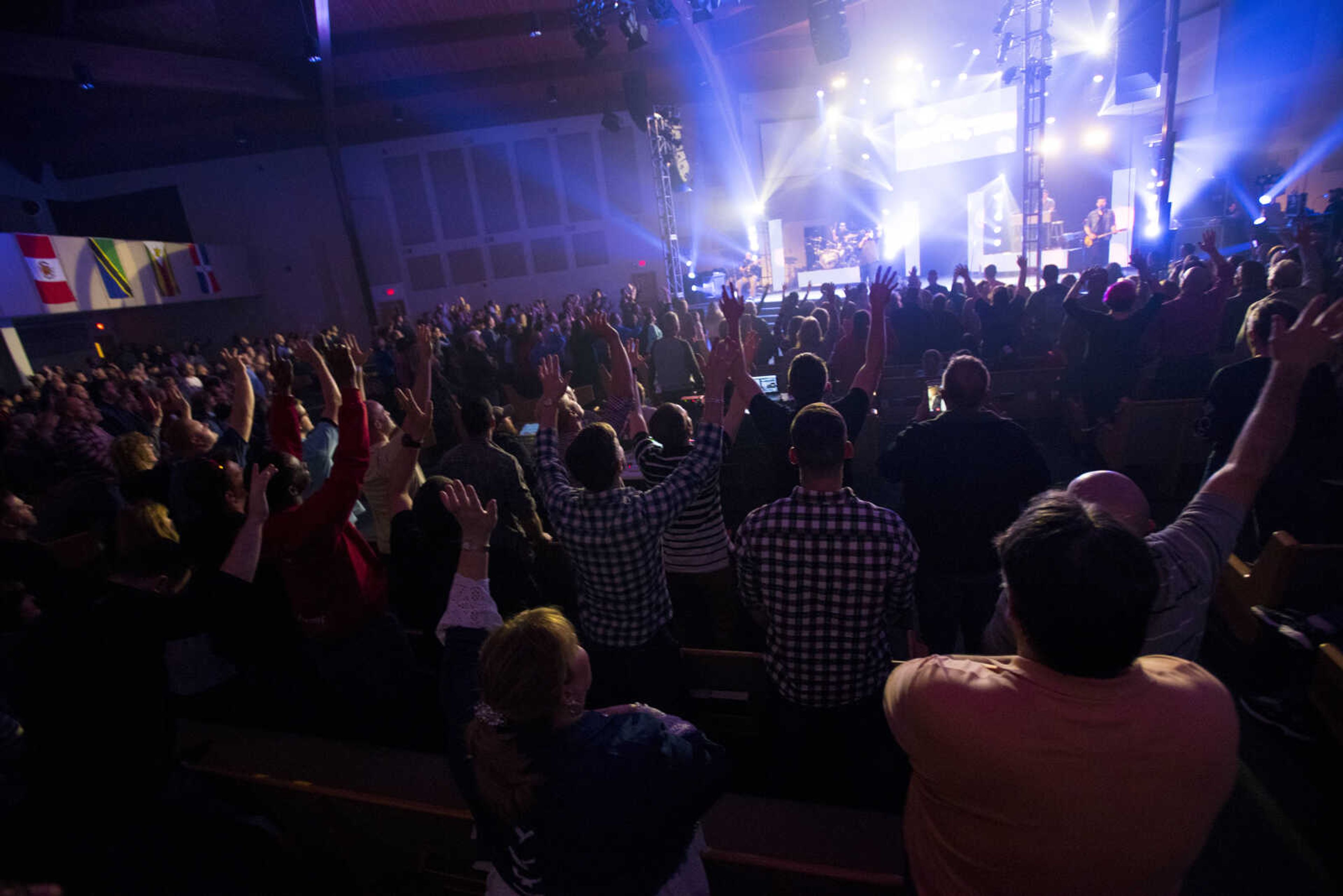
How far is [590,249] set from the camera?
58.3 ft

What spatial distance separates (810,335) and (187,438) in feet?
16.4

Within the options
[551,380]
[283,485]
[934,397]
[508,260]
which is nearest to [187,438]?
[283,485]

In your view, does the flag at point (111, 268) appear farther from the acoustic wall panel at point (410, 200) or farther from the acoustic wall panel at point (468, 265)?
the acoustic wall panel at point (468, 265)

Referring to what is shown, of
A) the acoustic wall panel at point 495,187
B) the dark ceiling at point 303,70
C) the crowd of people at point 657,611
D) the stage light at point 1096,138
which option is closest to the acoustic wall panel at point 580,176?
the dark ceiling at point 303,70

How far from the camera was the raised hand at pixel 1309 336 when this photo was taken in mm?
1497

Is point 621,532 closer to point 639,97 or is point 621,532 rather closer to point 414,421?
point 414,421

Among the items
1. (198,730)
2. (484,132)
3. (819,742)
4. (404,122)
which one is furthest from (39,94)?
(819,742)

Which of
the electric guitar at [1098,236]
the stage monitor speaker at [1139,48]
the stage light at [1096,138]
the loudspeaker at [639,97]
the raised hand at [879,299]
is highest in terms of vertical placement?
the loudspeaker at [639,97]

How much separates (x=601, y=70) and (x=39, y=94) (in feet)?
37.9

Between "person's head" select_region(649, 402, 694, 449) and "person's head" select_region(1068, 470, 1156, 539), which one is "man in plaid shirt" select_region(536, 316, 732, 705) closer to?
"person's head" select_region(649, 402, 694, 449)

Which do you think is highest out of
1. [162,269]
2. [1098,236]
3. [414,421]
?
[162,269]

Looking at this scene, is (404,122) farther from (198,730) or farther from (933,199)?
(198,730)

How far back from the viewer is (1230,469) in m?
1.43

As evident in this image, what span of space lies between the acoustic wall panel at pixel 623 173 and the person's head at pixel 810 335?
12.8 m
